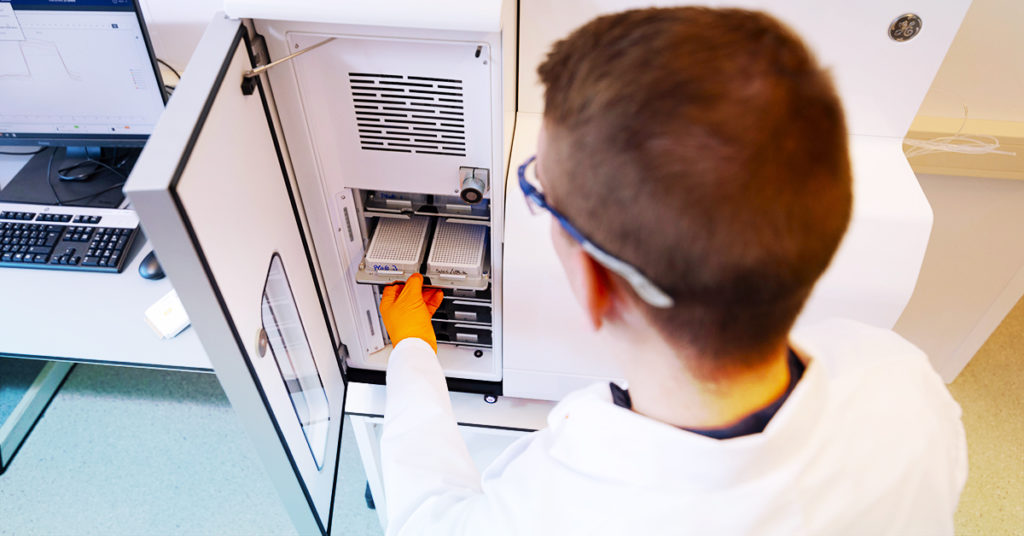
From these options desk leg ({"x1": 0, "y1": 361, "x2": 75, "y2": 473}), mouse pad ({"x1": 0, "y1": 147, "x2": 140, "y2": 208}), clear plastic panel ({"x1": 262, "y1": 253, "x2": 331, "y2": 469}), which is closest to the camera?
clear plastic panel ({"x1": 262, "y1": 253, "x2": 331, "y2": 469})

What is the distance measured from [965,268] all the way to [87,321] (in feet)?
6.81

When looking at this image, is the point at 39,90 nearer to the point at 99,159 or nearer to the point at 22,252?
the point at 99,159

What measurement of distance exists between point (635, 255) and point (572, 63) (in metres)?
0.18

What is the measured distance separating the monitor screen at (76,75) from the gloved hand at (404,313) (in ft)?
2.24

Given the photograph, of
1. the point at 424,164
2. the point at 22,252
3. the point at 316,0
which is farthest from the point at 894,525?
the point at 22,252

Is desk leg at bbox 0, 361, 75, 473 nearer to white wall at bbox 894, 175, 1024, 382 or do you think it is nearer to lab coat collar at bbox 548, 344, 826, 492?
lab coat collar at bbox 548, 344, 826, 492

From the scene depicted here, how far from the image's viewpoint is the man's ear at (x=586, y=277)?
0.59 metres

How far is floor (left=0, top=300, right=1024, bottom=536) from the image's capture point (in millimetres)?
1725

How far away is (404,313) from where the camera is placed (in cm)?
117

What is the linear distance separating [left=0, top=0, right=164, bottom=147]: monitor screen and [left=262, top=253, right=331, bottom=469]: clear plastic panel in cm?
68

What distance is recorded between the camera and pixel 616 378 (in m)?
1.22

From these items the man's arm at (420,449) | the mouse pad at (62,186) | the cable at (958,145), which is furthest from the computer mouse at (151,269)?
the cable at (958,145)

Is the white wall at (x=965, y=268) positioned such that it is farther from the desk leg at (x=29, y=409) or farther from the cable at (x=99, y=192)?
the desk leg at (x=29, y=409)

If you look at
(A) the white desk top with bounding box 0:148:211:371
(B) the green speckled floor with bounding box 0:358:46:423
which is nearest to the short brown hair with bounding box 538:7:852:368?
(A) the white desk top with bounding box 0:148:211:371
